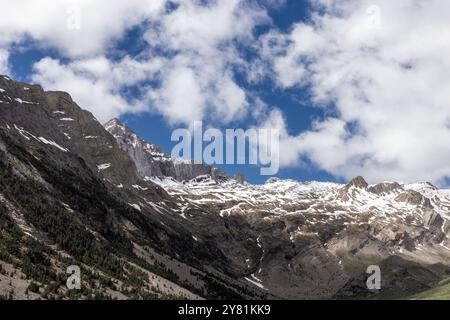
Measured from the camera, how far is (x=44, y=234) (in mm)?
180875

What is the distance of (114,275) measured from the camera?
609ft
